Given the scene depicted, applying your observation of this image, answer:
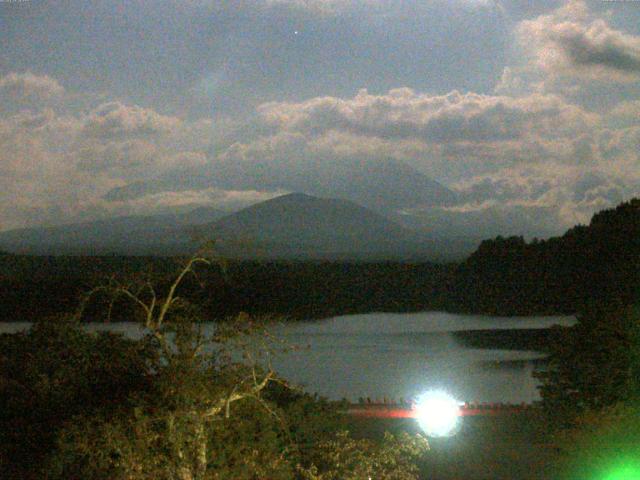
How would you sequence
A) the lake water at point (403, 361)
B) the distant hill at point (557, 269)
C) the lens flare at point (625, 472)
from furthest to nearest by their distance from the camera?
the distant hill at point (557, 269)
the lake water at point (403, 361)
the lens flare at point (625, 472)

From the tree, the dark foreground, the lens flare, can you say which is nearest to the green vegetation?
the lens flare

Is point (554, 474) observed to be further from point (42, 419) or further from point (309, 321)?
point (309, 321)

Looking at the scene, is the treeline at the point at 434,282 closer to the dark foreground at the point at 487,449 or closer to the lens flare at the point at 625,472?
the dark foreground at the point at 487,449

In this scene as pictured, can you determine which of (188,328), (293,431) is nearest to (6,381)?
(188,328)

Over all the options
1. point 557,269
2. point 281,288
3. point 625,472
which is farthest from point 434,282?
point 625,472

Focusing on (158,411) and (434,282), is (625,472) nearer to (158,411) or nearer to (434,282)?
(158,411)

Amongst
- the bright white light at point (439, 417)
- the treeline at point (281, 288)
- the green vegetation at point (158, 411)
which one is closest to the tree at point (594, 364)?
the bright white light at point (439, 417)

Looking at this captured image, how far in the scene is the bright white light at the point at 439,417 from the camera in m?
13.7

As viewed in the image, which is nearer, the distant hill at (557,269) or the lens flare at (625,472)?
the lens flare at (625,472)

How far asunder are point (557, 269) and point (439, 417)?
38159 mm

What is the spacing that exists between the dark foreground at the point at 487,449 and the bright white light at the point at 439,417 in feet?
0.65

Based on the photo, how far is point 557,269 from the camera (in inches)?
1970

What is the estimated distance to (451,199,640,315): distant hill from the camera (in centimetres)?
4047

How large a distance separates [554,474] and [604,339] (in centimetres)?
209
